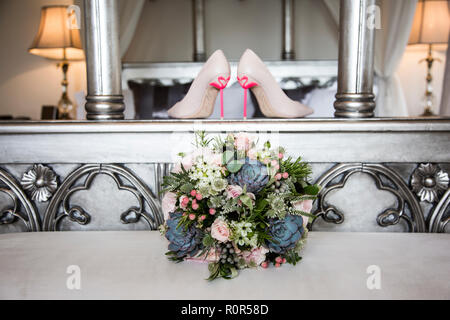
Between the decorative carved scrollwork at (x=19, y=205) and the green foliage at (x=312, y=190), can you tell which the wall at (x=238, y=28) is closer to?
the decorative carved scrollwork at (x=19, y=205)

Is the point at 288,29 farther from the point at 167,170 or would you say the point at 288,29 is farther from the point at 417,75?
the point at 167,170

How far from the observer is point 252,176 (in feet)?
2.85

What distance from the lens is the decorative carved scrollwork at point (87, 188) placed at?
1.27 meters

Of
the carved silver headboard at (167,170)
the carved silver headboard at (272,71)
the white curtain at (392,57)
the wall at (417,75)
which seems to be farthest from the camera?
the wall at (417,75)

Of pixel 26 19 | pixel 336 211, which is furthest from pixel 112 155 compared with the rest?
pixel 26 19

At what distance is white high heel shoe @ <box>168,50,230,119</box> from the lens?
4.92 ft

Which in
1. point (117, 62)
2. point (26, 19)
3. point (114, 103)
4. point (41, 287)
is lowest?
point (41, 287)

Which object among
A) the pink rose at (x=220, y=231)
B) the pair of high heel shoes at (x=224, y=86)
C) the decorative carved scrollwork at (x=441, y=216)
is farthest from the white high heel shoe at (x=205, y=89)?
the decorative carved scrollwork at (x=441, y=216)

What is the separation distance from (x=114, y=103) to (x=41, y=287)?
0.73 meters

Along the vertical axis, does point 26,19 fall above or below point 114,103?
above

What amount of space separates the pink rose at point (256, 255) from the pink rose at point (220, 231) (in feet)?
0.24

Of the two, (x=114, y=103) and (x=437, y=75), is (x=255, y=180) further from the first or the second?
(x=437, y=75)

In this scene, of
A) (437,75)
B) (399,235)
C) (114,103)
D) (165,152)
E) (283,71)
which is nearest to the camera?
(399,235)

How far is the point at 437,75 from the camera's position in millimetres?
3865
